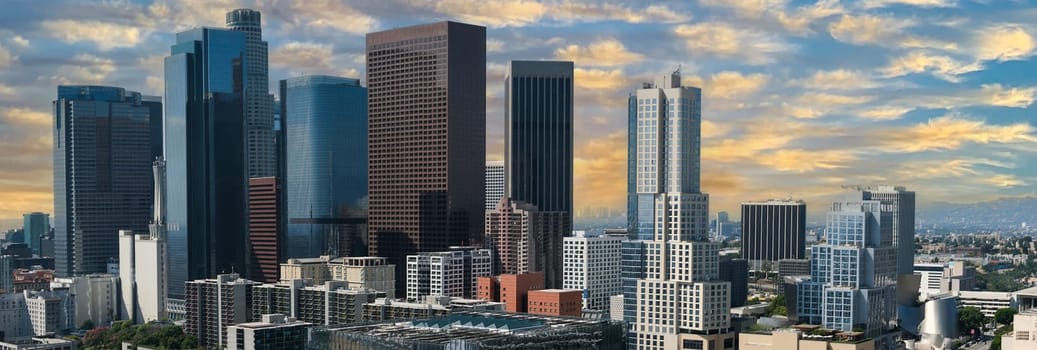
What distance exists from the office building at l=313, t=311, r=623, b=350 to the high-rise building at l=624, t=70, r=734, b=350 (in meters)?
6.98

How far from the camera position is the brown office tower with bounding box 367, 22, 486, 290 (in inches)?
3605

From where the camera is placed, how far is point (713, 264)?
2053 inches

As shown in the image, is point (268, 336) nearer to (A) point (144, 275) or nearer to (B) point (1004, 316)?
(A) point (144, 275)

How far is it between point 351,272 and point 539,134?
3509 cm

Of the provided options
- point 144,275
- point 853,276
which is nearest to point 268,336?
point 853,276

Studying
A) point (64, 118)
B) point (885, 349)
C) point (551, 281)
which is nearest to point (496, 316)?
point (885, 349)

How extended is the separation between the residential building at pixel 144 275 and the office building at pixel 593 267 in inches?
1592

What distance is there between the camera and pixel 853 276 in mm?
57156

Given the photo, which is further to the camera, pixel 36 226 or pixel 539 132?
pixel 36 226

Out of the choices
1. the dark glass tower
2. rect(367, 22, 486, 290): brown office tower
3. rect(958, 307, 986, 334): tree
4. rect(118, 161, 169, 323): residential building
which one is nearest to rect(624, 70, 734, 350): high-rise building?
rect(958, 307, 986, 334): tree

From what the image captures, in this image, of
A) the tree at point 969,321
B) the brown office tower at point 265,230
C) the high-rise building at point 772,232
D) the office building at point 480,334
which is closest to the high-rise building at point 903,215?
the tree at point 969,321

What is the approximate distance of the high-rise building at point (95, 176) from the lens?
4567 inches

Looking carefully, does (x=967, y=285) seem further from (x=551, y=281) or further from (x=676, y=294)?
(x=676, y=294)

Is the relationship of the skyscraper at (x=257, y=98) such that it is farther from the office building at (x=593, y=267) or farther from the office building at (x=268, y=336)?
the office building at (x=268, y=336)
